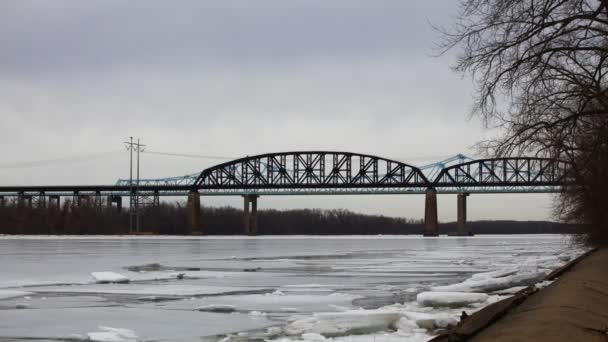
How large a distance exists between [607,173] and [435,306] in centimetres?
1480

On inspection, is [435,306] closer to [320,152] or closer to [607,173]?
[607,173]

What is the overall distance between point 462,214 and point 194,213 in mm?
42099

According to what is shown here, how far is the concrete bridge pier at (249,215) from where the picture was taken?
126 metres

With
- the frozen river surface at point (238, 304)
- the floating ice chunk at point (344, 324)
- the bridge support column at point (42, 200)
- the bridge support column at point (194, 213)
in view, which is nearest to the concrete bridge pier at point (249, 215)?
the bridge support column at point (194, 213)

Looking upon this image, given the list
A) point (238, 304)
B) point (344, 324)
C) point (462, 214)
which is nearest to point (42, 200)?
point (462, 214)

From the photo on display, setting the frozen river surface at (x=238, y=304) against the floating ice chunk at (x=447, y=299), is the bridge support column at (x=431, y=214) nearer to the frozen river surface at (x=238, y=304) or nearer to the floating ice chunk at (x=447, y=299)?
the frozen river surface at (x=238, y=304)

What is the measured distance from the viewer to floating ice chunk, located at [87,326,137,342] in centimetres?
960

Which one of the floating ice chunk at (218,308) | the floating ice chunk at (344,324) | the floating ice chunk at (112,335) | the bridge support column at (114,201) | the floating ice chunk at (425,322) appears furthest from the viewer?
the bridge support column at (114,201)

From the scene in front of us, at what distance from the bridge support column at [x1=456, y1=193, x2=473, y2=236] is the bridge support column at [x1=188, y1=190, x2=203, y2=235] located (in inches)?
1591

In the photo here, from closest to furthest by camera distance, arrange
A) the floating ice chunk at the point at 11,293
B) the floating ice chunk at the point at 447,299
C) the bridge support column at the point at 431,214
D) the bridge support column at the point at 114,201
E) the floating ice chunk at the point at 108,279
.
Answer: the floating ice chunk at the point at 447,299, the floating ice chunk at the point at 11,293, the floating ice chunk at the point at 108,279, the bridge support column at the point at 431,214, the bridge support column at the point at 114,201

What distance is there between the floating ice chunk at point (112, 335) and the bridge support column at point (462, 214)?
114 m

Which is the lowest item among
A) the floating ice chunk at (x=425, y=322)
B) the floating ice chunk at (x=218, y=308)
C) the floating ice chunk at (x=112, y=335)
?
the floating ice chunk at (x=218, y=308)

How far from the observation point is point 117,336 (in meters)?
9.84

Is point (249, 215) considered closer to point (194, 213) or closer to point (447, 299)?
point (194, 213)
